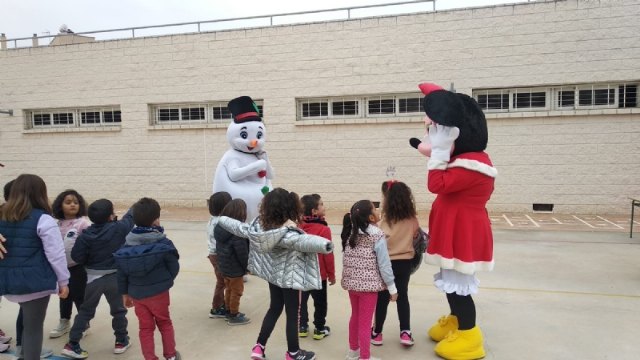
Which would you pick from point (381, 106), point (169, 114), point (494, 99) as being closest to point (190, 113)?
point (169, 114)

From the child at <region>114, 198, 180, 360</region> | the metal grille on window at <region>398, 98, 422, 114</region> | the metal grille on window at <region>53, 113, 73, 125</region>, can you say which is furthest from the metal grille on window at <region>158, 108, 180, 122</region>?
the child at <region>114, 198, 180, 360</region>

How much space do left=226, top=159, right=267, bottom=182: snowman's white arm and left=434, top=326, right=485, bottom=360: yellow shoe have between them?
290 centimetres

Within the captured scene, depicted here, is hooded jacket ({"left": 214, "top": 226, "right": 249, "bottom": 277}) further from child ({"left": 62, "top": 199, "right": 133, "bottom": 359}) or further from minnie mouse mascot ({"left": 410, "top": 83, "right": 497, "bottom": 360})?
minnie mouse mascot ({"left": 410, "top": 83, "right": 497, "bottom": 360})

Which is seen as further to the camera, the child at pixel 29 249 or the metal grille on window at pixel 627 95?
the metal grille on window at pixel 627 95

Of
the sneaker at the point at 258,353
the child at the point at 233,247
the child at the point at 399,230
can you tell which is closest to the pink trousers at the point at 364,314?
the child at the point at 399,230

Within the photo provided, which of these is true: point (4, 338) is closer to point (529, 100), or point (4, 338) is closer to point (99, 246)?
point (99, 246)

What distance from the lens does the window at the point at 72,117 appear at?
13422 mm

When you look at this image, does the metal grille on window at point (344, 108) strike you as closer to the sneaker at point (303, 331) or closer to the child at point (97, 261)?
the sneaker at point (303, 331)

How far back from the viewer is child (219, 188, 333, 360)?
3.12 m

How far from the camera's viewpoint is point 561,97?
10516 mm

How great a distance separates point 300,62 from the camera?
38.3ft

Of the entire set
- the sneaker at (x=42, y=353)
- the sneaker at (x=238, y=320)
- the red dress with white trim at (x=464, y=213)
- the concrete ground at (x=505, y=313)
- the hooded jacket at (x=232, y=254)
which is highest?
the red dress with white trim at (x=464, y=213)

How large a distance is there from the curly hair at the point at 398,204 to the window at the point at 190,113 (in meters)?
9.52

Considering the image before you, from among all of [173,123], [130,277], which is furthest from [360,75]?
[130,277]
